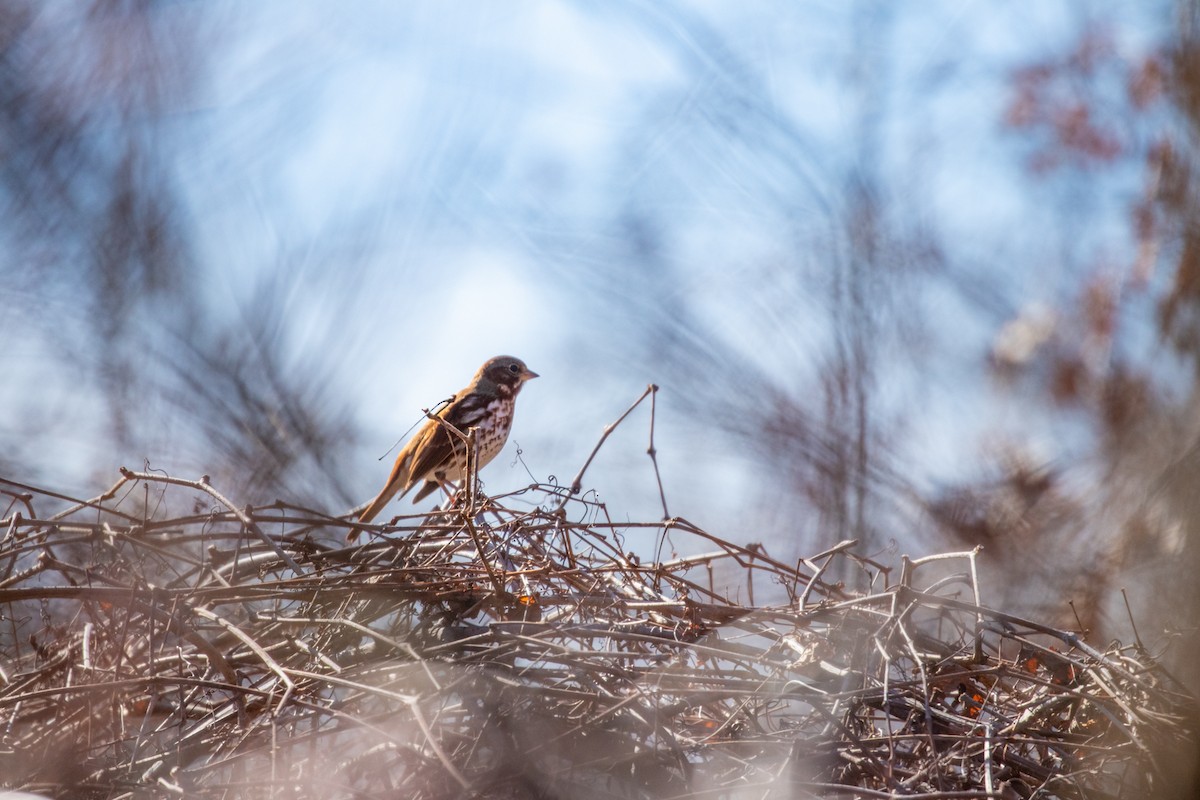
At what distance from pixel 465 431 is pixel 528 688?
3166mm

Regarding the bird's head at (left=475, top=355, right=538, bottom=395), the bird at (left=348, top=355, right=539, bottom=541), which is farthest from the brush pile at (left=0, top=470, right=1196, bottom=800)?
the bird's head at (left=475, top=355, right=538, bottom=395)

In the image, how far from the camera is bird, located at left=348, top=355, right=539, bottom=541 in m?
5.16

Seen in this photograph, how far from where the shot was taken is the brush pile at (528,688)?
78.0 inches

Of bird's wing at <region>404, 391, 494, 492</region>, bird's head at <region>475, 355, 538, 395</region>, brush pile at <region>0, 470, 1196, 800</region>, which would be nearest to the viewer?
brush pile at <region>0, 470, 1196, 800</region>

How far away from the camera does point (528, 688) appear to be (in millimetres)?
2070

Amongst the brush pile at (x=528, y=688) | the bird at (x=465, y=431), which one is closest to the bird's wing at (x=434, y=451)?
the bird at (x=465, y=431)

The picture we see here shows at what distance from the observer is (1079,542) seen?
4141 mm

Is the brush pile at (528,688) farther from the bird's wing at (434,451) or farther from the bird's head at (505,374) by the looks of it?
the bird's head at (505,374)

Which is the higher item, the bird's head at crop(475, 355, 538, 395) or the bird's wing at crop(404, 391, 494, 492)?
the bird's head at crop(475, 355, 538, 395)

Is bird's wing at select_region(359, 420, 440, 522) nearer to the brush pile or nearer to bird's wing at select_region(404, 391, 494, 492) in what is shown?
bird's wing at select_region(404, 391, 494, 492)

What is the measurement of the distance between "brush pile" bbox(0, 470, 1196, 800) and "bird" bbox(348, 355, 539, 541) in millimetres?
2310

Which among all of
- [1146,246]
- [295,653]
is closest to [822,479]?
[1146,246]

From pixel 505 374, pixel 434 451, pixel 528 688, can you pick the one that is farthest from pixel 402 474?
pixel 528 688

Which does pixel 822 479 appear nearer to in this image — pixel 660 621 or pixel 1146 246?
pixel 1146 246
